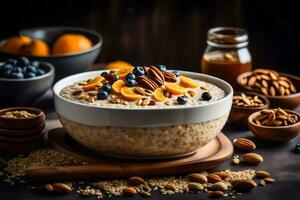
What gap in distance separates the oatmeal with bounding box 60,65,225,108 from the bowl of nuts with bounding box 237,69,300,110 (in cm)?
36

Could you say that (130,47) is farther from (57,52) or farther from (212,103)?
(212,103)

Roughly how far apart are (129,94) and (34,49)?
794 mm

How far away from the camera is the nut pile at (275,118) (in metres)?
1.83

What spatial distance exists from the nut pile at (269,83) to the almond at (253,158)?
1.33 ft

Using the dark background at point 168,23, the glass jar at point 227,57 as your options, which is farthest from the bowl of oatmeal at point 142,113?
the dark background at point 168,23

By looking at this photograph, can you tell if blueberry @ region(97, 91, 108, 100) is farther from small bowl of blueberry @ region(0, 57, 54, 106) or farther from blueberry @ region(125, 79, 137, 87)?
small bowl of blueberry @ region(0, 57, 54, 106)

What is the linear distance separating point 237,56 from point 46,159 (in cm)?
79

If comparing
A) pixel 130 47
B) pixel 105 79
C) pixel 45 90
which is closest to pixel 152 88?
pixel 105 79

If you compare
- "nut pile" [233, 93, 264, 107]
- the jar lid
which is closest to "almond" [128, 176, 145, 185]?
"nut pile" [233, 93, 264, 107]

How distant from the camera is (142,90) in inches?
63.5

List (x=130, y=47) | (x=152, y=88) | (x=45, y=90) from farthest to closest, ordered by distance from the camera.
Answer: (x=130, y=47), (x=45, y=90), (x=152, y=88)

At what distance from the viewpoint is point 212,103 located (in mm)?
1593

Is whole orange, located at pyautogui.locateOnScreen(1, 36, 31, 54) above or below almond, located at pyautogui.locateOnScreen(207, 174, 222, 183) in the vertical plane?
above

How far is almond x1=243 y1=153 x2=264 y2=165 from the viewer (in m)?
1.68
